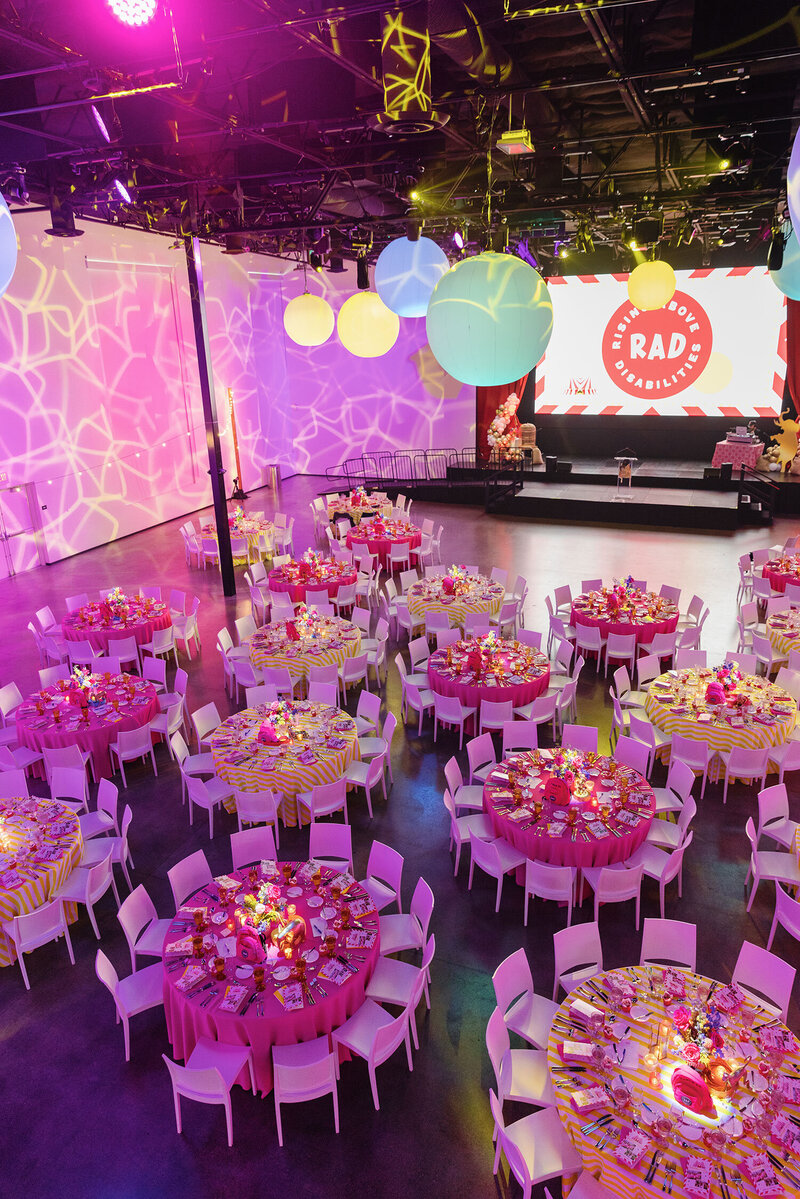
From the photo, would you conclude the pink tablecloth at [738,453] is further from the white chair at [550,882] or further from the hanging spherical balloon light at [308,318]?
the white chair at [550,882]

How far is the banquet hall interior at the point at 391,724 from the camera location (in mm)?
4062

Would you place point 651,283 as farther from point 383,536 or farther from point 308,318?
point 383,536

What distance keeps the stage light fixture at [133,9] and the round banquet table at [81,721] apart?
589 centimetres

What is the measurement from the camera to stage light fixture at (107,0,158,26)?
3.85m

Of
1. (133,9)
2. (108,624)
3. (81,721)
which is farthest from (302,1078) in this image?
(108,624)

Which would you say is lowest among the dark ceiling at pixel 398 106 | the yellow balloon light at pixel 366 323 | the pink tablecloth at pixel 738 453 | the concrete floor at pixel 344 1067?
the concrete floor at pixel 344 1067

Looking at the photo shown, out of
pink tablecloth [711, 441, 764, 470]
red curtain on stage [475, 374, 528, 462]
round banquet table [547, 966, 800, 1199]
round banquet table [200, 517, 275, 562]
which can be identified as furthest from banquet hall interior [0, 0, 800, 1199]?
red curtain on stage [475, 374, 528, 462]

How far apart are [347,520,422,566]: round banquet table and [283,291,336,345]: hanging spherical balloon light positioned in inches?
178

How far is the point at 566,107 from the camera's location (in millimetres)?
8258

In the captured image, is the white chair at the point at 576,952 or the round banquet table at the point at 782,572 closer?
the white chair at the point at 576,952

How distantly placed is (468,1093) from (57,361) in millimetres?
14747

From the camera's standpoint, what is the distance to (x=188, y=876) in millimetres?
5477

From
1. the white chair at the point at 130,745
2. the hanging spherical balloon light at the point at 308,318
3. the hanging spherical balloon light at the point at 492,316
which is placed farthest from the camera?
→ the hanging spherical balloon light at the point at 308,318

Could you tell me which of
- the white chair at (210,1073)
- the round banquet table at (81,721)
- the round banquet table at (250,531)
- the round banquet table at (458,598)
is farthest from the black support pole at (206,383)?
the white chair at (210,1073)
